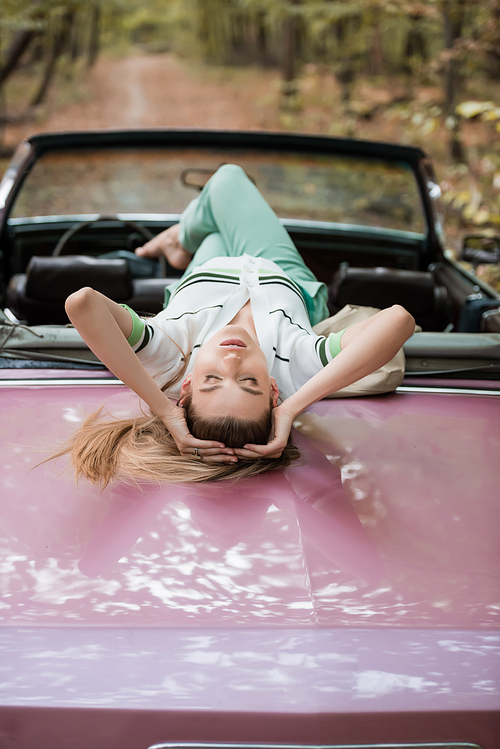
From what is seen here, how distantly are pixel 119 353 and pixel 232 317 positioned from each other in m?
0.59

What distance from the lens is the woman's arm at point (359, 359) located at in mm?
1514

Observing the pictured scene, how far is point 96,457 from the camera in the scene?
1.36 meters

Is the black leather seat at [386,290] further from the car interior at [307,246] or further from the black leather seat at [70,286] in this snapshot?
Answer: the black leather seat at [70,286]

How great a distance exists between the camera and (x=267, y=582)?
3.34 feet

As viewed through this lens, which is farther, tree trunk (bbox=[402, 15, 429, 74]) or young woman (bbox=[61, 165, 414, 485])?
tree trunk (bbox=[402, 15, 429, 74])

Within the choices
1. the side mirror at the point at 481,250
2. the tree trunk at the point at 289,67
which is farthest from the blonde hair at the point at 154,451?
the tree trunk at the point at 289,67

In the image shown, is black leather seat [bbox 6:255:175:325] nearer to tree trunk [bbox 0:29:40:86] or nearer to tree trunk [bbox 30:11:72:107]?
tree trunk [bbox 0:29:40:86]

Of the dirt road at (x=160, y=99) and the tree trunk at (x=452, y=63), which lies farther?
the dirt road at (x=160, y=99)

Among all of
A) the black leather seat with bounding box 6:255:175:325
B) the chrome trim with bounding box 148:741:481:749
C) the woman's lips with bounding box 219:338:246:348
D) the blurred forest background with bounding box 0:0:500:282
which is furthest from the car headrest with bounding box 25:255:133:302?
the blurred forest background with bounding box 0:0:500:282

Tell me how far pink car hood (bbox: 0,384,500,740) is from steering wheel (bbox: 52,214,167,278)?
A: 1.65 meters

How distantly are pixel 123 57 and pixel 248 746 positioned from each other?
59.7 feet

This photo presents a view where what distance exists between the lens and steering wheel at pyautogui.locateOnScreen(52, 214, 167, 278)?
3.00m

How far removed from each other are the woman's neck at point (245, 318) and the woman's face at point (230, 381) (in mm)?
301

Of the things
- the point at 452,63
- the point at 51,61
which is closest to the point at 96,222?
the point at 452,63
